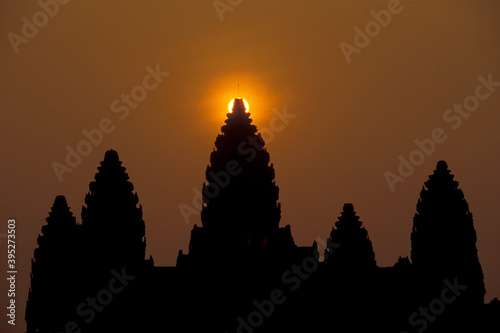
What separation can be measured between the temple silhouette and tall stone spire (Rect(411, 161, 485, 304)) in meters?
0.06

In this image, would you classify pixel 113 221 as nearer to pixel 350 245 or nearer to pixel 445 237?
pixel 350 245

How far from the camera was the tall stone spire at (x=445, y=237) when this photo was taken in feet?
254

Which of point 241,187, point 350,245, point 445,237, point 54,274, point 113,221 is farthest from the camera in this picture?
point 241,187

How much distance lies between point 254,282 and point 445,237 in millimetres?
12432

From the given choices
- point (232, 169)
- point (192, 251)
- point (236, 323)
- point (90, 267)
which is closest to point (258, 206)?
point (232, 169)

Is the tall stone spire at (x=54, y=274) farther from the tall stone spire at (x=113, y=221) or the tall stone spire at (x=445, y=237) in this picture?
the tall stone spire at (x=445, y=237)

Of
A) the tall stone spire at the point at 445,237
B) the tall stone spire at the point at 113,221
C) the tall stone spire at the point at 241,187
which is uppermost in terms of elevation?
the tall stone spire at the point at 241,187

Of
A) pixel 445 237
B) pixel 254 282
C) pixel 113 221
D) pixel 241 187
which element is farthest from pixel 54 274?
pixel 241 187

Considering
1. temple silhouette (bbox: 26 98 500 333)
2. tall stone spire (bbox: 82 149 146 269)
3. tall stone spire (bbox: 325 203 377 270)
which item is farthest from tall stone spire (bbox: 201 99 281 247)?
tall stone spire (bbox: 82 149 146 269)

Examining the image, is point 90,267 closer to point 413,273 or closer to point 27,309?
point 27,309

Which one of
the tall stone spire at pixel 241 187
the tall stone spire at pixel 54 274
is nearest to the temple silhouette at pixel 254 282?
the tall stone spire at pixel 54 274

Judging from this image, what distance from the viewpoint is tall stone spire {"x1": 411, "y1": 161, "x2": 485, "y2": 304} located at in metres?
77.4

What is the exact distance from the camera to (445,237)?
78.1 metres

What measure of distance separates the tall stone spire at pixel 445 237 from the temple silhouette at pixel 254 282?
0.18 feet
